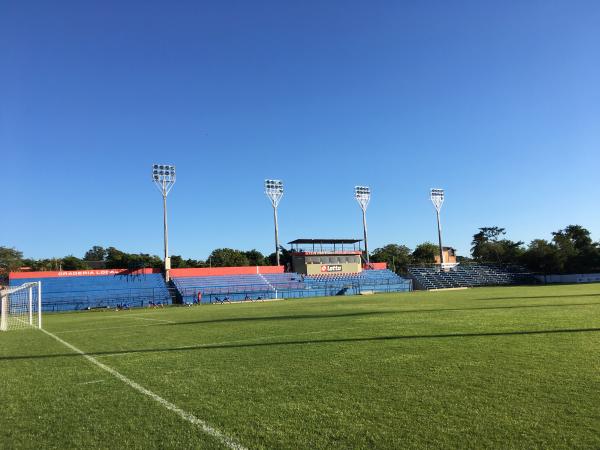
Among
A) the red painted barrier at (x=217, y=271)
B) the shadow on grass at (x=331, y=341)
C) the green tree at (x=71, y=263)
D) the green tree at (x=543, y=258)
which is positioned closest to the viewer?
the shadow on grass at (x=331, y=341)

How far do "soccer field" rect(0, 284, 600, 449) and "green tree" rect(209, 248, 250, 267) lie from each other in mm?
100997

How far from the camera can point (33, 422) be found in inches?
218

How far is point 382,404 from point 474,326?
29.8ft

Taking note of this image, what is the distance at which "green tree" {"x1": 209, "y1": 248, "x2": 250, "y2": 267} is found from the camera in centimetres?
11231

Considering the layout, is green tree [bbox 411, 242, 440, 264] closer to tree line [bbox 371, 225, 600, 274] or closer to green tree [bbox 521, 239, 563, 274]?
tree line [bbox 371, 225, 600, 274]

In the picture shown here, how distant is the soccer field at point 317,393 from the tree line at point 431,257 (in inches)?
2029

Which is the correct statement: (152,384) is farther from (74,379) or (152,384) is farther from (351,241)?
(351,241)

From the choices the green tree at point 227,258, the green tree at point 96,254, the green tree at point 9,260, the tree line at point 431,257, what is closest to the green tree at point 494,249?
the tree line at point 431,257

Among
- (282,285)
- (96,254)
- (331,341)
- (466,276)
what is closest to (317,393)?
(331,341)

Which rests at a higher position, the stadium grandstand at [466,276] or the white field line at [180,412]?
the white field line at [180,412]

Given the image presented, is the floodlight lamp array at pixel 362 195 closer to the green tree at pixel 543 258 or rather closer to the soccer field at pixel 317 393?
the green tree at pixel 543 258

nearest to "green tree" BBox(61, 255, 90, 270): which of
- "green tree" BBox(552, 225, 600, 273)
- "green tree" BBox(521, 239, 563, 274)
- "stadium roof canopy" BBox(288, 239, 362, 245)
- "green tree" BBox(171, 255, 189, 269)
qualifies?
"green tree" BBox(171, 255, 189, 269)

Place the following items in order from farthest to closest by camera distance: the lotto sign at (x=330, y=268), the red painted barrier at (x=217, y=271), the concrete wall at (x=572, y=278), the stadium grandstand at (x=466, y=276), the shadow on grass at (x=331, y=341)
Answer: the concrete wall at (x=572, y=278)
the stadium grandstand at (x=466, y=276)
the lotto sign at (x=330, y=268)
the red painted barrier at (x=217, y=271)
the shadow on grass at (x=331, y=341)

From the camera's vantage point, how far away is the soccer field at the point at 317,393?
468 centimetres
